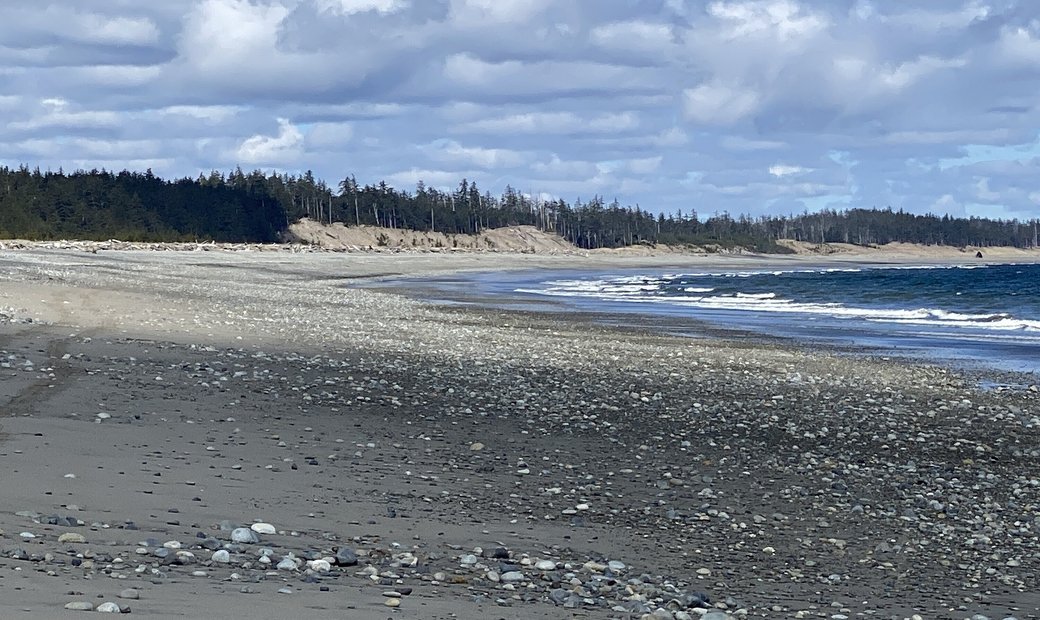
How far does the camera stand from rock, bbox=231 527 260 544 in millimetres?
7509

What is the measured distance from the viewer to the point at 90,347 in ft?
62.7

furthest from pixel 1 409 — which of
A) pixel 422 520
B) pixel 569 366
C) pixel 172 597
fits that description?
pixel 569 366

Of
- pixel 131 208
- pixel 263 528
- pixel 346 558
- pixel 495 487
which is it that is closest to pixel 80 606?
pixel 346 558

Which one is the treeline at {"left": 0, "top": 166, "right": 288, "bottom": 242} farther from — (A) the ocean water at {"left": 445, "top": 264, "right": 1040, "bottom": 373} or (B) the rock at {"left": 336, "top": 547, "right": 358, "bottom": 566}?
(B) the rock at {"left": 336, "top": 547, "right": 358, "bottom": 566}

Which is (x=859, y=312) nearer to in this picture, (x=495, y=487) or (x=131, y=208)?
(x=495, y=487)

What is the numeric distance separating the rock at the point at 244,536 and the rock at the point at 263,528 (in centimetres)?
13

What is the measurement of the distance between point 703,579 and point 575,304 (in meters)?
39.8

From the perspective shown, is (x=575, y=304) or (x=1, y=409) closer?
(x=1, y=409)

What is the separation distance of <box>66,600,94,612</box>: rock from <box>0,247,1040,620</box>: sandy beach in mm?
36

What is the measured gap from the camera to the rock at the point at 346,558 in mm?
7188

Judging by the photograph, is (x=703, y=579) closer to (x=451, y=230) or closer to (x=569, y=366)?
(x=569, y=366)

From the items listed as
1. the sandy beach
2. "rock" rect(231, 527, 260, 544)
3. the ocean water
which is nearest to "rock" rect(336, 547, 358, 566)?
the sandy beach

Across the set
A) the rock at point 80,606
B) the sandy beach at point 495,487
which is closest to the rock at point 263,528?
the sandy beach at point 495,487

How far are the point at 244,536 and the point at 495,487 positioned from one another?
3.18 meters
